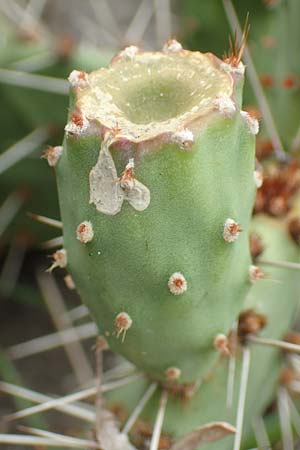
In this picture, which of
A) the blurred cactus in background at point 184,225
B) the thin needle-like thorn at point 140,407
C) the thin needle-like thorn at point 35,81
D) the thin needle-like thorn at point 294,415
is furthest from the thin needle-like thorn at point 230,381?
the thin needle-like thorn at point 35,81

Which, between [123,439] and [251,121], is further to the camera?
[123,439]

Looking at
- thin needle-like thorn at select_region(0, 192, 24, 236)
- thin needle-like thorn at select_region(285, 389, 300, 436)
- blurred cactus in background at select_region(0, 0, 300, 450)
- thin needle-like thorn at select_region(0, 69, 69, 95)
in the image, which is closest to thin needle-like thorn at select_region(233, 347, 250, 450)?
blurred cactus in background at select_region(0, 0, 300, 450)

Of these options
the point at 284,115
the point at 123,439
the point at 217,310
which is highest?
the point at 284,115

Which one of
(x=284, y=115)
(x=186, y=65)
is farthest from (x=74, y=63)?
(x=186, y=65)

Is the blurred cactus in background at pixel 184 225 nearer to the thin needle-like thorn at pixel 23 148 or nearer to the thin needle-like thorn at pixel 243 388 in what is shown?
the thin needle-like thorn at pixel 243 388

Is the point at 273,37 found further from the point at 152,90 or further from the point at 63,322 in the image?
the point at 63,322

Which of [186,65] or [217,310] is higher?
[186,65]

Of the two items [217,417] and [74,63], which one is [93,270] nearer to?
[217,417]

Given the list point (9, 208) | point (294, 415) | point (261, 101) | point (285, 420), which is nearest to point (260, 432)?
point (285, 420)
